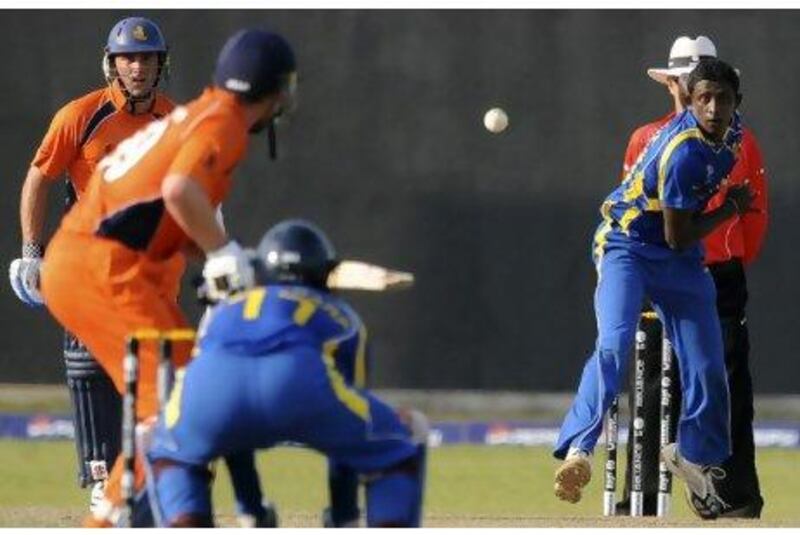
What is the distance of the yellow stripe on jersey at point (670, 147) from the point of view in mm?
9984

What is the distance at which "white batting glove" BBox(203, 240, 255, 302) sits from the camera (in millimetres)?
7719

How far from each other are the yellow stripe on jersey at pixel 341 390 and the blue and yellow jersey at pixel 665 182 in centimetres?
292

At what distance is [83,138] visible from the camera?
10.5 m

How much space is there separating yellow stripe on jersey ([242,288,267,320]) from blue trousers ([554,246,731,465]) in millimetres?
3037

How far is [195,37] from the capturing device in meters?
16.3

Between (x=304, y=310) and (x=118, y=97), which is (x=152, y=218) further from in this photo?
(x=118, y=97)

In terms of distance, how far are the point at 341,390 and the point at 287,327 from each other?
0.70 ft

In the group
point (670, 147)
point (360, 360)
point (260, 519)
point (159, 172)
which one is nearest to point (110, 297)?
point (159, 172)

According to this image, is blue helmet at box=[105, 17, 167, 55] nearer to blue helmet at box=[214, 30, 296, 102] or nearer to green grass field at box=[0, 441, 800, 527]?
green grass field at box=[0, 441, 800, 527]

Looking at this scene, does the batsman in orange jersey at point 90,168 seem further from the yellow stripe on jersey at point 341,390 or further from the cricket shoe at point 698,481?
the yellow stripe on jersey at point 341,390

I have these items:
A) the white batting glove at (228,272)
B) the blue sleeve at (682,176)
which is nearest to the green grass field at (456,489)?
the blue sleeve at (682,176)

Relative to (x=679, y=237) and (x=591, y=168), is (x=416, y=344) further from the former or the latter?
(x=679, y=237)

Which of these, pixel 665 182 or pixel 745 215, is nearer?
pixel 665 182

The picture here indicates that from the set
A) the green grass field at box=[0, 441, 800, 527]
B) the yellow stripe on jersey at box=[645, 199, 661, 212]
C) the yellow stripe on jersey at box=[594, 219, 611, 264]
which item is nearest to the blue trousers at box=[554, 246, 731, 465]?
the yellow stripe on jersey at box=[594, 219, 611, 264]
